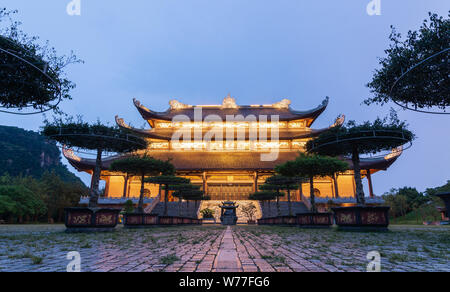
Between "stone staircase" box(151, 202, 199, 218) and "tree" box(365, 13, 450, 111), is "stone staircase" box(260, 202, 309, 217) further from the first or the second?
"tree" box(365, 13, 450, 111)

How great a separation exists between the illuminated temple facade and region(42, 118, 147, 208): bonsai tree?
1998 centimetres

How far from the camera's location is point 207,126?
40.5 metres

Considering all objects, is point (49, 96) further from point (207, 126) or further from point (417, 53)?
point (207, 126)

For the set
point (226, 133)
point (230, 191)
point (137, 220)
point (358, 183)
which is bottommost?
point (137, 220)

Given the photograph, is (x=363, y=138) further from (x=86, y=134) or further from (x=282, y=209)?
(x=282, y=209)

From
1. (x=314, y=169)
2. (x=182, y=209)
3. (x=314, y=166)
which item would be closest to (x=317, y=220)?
(x=314, y=169)

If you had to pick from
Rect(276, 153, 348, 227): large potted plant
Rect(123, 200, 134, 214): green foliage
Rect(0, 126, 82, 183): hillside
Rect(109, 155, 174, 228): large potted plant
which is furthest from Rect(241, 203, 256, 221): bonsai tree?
Rect(0, 126, 82, 183): hillside

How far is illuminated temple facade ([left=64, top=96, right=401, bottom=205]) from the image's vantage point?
3225cm

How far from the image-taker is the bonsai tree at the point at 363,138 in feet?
32.7

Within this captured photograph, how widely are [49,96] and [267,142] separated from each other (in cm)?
3220

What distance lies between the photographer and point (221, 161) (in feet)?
111

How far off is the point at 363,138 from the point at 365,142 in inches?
32.0

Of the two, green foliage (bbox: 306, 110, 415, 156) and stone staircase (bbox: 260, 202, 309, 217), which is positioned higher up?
green foliage (bbox: 306, 110, 415, 156)
